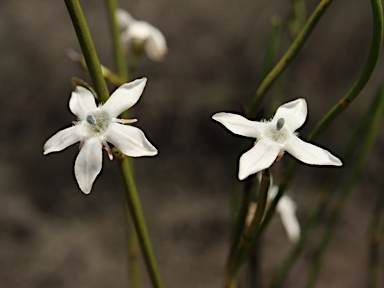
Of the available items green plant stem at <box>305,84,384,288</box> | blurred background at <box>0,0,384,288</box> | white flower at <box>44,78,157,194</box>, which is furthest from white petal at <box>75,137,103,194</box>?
blurred background at <box>0,0,384,288</box>

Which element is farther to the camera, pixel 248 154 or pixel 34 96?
pixel 34 96

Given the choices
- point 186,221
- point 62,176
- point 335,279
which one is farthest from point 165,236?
point 335,279

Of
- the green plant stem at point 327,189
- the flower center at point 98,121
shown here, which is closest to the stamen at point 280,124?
the flower center at point 98,121

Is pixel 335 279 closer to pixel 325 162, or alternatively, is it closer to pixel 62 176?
pixel 62 176

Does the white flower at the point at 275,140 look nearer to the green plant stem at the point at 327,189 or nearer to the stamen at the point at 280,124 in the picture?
the stamen at the point at 280,124

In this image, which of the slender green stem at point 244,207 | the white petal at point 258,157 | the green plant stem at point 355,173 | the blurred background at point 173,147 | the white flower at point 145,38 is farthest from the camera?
the blurred background at point 173,147

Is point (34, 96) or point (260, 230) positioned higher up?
point (34, 96)
